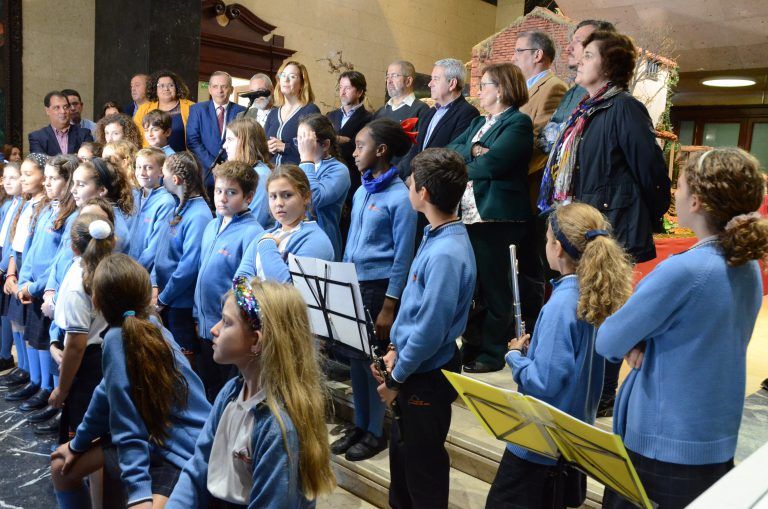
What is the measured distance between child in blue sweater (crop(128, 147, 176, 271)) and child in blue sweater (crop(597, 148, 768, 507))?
2.87 metres

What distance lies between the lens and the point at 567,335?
1.90 m

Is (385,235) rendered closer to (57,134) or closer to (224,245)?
(224,245)

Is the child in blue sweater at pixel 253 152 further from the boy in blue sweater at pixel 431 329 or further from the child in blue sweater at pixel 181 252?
the boy in blue sweater at pixel 431 329

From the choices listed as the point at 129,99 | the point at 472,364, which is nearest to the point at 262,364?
the point at 472,364

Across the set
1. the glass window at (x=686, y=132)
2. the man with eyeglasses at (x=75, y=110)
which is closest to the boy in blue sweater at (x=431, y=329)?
the man with eyeglasses at (x=75, y=110)

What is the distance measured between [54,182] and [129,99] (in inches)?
130

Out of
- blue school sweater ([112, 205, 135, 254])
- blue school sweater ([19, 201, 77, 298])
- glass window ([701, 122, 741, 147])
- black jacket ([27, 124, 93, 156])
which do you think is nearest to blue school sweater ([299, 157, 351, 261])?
blue school sweater ([112, 205, 135, 254])

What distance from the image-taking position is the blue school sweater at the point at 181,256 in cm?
351

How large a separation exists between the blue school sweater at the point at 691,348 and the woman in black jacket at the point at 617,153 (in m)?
0.94

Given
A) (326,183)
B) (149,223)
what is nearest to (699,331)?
(326,183)

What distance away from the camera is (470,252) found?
2357 mm

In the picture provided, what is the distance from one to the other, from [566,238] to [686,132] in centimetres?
1079

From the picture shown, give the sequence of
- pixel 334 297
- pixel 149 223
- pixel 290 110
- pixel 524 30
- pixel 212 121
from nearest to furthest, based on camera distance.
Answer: pixel 334 297 < pixel 149 223 < pixel 290 110 < pixel 212 121 < pixel 524 30

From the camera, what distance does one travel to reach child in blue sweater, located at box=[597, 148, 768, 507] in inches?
64.1
